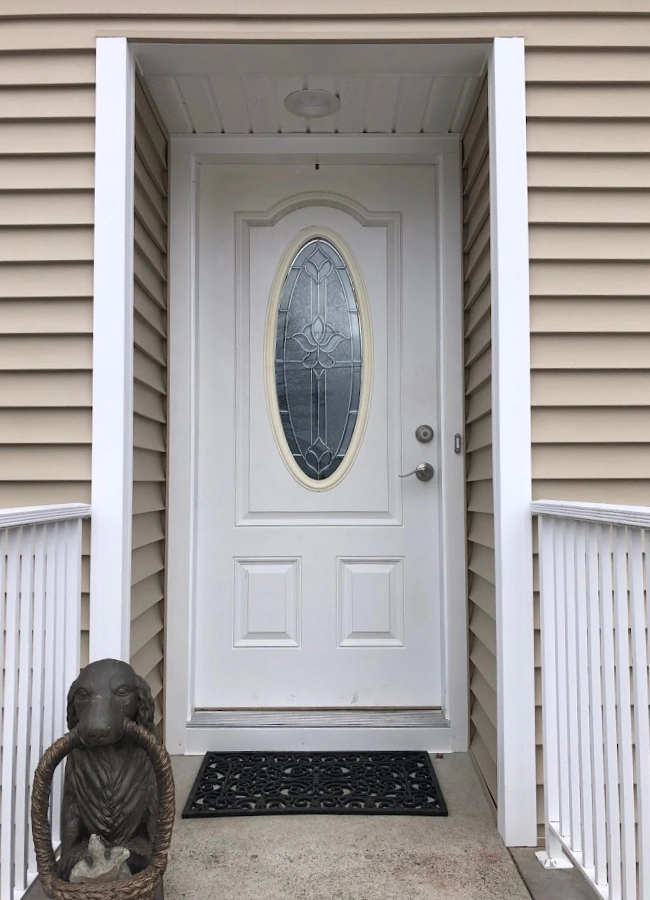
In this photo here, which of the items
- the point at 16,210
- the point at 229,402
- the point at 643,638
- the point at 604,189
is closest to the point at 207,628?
the point at 229,402

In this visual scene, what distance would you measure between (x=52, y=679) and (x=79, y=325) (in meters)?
0.93

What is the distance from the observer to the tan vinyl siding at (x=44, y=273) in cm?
200

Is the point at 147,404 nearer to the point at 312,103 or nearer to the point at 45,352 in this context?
the point at 45,352

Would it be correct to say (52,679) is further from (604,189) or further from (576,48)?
(576,48)

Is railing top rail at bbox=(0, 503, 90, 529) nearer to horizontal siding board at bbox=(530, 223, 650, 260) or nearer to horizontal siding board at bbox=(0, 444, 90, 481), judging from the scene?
horizontal siding board at bbox=(0, 444, 90, 481)

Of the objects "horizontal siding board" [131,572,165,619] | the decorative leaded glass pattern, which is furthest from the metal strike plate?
"horizontal siding board" [131,572,165,619]

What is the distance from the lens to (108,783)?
1.60m

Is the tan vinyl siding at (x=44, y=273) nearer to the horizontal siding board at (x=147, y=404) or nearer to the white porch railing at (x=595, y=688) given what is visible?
the horizontal siding board at (x=147, y=404)

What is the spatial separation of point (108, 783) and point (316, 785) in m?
0.81

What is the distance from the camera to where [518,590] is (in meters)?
1.95

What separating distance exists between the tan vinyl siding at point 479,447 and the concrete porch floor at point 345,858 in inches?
9.7

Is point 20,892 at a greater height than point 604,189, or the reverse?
point 604,189

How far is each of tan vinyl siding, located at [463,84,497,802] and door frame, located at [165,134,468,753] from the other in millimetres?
46

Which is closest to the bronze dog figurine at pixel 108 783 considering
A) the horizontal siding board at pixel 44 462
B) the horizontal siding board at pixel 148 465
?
the horizontal siding board at pixel 44 462
